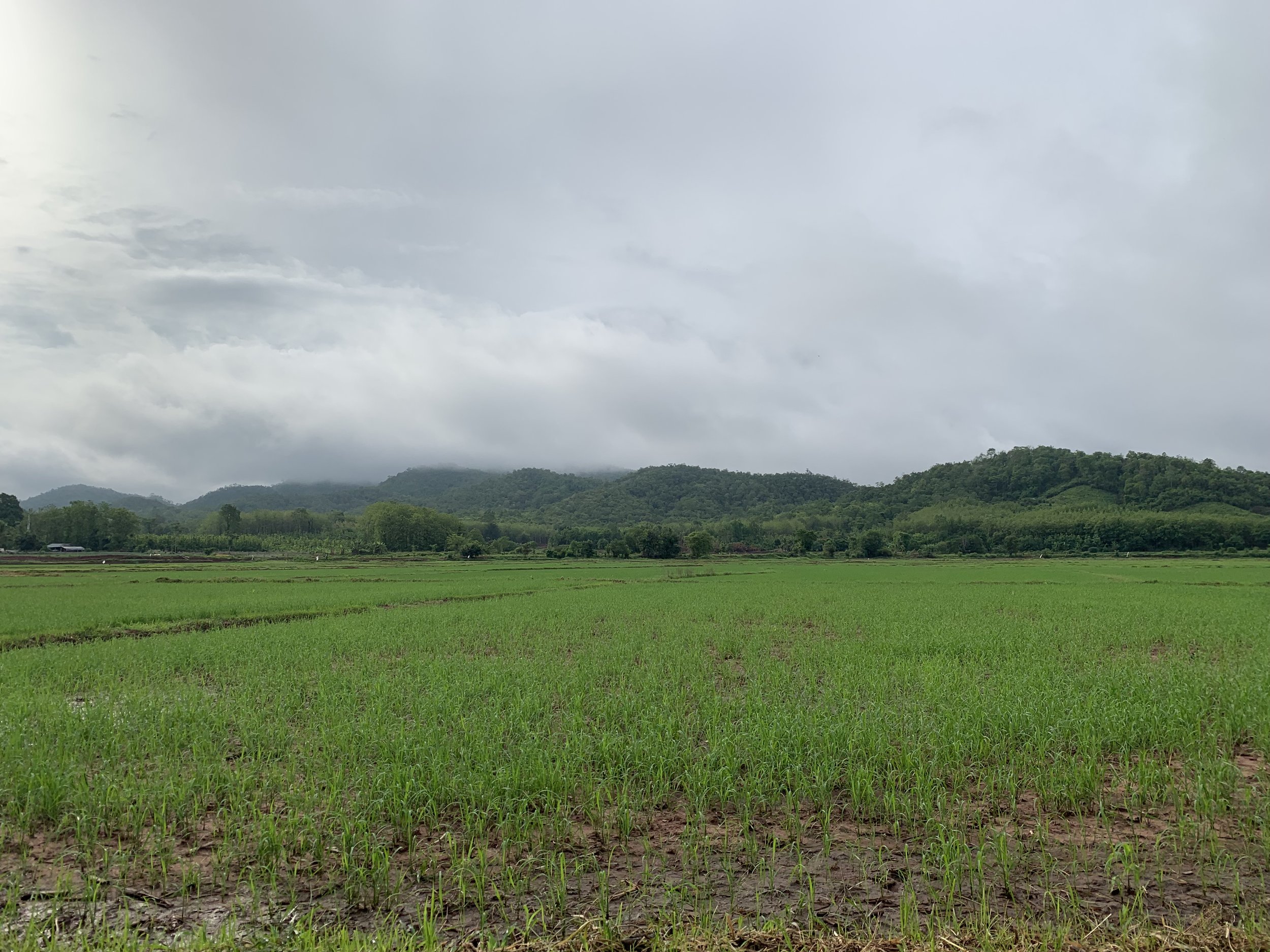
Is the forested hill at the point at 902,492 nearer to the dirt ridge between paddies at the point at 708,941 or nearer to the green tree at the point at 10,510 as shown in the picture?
the green tree at the point at 10,510

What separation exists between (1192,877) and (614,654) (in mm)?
8770

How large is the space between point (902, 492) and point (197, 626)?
443ft

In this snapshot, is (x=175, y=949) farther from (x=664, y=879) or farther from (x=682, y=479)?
(x=682, y=479)

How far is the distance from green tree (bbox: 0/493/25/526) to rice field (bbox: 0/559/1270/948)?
109 metres

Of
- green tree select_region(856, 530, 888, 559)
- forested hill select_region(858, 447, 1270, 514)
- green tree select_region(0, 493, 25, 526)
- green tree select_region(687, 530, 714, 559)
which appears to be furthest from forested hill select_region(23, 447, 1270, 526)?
green tree select_region(687, 530, 714, 559)

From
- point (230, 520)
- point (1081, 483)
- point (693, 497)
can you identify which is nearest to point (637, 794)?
point (230, 520)

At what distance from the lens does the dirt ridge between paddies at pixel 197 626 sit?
14961mm

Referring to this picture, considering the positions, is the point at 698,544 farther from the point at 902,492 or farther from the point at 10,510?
the point at 10,510

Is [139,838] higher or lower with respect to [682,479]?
lower

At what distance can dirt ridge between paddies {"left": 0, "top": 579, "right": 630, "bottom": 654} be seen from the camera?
15.0 m

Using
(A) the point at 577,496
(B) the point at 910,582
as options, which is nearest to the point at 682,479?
(A) the point at 577,496

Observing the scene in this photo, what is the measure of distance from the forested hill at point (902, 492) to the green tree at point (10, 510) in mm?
22728

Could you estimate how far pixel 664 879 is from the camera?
14.2 ft

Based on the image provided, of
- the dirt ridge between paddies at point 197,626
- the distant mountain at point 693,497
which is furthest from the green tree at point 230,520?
the dirt ridge between paddies at point 197,626
